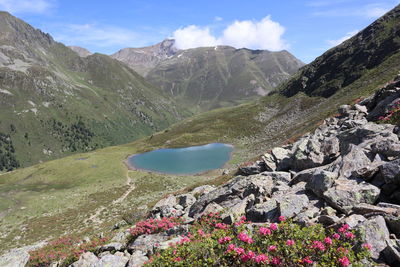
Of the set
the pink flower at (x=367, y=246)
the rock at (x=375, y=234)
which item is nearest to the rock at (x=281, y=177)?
the rock at (x=375, y=234)

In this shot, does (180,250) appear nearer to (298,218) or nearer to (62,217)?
(298,218)

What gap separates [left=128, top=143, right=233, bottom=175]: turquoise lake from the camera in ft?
328

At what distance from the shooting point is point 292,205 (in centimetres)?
1449

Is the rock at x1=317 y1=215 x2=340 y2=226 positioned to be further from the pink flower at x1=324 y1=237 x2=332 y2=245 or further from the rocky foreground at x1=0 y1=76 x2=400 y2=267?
the pink flower at x1=324 y1=237 x2=332 y2=245

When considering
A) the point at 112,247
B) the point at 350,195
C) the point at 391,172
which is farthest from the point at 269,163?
the point at 112,247

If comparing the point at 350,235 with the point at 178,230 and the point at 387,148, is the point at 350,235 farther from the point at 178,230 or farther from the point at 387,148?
the point at 178,230

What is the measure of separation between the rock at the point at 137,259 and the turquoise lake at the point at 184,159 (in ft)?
253

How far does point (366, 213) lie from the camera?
11367 millimetres

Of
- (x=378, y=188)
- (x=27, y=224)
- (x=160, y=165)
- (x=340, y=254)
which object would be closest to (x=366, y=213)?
(x=378, y=188)

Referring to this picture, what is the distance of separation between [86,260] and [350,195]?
1686 cm

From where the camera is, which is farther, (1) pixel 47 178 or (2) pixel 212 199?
(1) pixel 47 178

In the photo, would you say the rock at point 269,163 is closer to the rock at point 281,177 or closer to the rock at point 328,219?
the rock at point 281,177

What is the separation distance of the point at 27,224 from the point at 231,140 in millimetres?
110233

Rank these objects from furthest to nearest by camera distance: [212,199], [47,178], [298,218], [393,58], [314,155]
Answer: [393,58]
[47,178]
[212,199]
[314,155]
[298,218]
